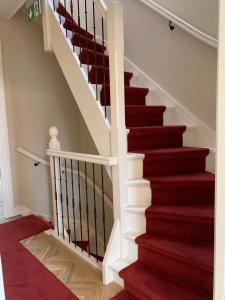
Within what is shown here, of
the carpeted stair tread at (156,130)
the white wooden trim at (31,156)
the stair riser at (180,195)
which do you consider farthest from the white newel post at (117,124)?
the white wooden trim at (31,156)

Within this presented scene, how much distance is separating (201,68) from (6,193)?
2.80 meters

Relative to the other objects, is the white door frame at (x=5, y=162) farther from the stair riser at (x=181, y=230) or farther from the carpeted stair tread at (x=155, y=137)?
the stair riser at (x=181, y=230)

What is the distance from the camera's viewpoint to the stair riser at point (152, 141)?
7.74 feet

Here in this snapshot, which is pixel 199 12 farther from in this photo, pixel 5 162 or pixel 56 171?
pixel 5 162

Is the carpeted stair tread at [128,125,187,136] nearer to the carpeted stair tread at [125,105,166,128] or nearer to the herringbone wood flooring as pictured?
the carpeted stair tread at [125,105,166,128]

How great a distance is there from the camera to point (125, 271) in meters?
1.84

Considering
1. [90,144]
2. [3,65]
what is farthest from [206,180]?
[3,65]

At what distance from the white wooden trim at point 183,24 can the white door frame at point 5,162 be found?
1.94m

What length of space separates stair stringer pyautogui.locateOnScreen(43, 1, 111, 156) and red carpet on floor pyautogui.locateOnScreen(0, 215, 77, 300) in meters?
1.08

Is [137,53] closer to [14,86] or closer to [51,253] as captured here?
[14,86]

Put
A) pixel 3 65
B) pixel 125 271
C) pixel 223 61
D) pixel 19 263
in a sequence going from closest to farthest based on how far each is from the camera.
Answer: pixel 223 61, pixel 125 271, pixel 19 263, pixel 3 65

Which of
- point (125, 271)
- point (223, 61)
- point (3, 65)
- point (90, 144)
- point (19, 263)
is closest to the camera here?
point (223, 61)

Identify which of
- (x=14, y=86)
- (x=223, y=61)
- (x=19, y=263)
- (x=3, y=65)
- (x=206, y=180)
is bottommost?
(x=19, y=263)

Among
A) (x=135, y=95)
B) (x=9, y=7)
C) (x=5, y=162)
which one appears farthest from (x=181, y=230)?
(x=9, y=7)
